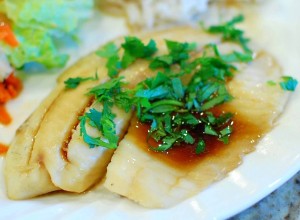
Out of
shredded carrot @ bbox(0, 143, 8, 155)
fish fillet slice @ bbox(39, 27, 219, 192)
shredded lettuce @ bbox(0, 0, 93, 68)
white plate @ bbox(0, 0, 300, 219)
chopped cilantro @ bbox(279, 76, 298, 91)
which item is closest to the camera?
white plate @ bbox(0, 0, 300, 219)

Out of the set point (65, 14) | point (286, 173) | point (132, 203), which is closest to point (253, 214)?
point (286, 173)

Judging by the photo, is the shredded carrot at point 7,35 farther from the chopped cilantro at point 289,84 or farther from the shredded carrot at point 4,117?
the chopped cilantro at point 289,84

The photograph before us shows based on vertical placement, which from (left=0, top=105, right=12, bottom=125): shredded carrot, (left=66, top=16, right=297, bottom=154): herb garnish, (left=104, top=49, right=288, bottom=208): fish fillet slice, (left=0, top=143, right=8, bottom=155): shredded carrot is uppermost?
(left=66, top=16, right=297, bottom=154): herb garnish

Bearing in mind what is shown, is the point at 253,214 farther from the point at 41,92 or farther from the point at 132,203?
the point at 41,92

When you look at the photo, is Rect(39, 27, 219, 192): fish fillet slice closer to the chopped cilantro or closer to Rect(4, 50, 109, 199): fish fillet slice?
Rect(4, 50, 109, 199): fish fillet slice

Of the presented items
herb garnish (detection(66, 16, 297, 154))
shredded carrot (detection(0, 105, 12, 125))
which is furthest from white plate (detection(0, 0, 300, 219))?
herb garnish (detection(66, 16, 297, 154))

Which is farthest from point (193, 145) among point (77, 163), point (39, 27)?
point (39, 27)
